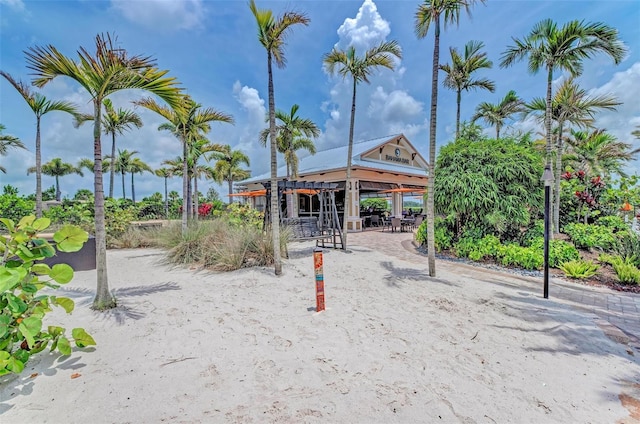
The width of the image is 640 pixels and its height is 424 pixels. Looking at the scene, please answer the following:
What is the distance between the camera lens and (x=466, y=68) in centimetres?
1146

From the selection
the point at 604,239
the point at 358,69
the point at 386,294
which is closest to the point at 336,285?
the point at 386,294

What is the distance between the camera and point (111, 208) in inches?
504

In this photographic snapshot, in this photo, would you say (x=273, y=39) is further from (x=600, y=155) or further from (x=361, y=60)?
(x=600, y=155)

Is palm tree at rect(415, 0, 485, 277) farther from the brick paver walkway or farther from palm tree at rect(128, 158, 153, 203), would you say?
palm tree at rect(128, 158, 153, 203)

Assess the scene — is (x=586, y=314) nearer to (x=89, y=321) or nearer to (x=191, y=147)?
(x=89, y=321)

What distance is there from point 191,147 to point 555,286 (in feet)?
39.1

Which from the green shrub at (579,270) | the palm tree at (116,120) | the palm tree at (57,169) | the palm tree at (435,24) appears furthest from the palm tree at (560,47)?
the palm tree at (57,169)

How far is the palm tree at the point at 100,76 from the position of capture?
413cm

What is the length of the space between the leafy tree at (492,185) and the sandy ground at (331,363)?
12.3ft

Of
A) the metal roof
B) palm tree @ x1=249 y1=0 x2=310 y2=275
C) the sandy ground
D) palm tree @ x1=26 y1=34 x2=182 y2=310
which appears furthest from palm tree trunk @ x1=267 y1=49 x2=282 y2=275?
the metal roof

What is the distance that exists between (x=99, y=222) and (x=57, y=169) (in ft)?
142

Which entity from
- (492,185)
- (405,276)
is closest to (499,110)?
(492,185)

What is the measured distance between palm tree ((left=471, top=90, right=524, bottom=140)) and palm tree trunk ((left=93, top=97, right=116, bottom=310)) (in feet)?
46.6

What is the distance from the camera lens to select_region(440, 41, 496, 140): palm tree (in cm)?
1114
